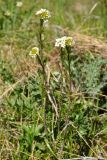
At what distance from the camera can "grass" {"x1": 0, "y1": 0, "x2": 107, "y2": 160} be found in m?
2.47

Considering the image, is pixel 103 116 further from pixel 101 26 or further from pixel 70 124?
pixel 101 26

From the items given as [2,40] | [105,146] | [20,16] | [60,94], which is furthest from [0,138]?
[20,16]

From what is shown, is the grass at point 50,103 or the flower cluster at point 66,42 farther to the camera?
the grass at point 50,103

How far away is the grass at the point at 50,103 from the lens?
8.10ft

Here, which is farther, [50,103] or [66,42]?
[50,103]

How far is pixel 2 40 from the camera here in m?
3.42

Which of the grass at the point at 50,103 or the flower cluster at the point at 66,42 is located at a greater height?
the flower cluster at the point at 66,42

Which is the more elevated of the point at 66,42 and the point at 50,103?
the point at 66,42

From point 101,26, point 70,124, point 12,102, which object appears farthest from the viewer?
point 101,26

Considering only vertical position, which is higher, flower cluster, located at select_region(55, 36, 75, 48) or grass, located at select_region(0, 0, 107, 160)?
flower cluster, located at select_region(55, 36, 75, 48)

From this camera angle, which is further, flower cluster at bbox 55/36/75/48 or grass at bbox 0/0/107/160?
grass at bbox 0/0/107/160

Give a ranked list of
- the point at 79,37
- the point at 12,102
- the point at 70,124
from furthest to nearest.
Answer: the point at 79,37, the point at 12,102, the point at 70,124

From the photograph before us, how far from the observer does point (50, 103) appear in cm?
266

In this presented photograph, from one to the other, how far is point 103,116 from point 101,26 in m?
1.14
